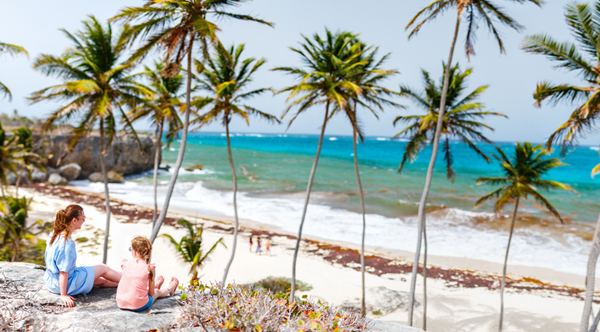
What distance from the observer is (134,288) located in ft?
12.4

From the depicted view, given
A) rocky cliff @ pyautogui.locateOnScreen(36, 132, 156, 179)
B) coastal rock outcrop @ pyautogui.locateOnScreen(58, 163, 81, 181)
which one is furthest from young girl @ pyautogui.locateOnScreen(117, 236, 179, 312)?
coastal rock outcrop @ pyautogui.locateOnScreen(58, 163, 81, 181)

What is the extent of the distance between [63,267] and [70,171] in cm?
3696

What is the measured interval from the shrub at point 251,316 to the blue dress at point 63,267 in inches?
57.0

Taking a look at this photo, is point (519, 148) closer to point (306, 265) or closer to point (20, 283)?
point (306, 265)

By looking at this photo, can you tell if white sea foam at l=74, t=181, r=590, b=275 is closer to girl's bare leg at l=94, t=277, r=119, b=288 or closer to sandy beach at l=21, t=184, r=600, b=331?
sandy beach at l=21, t=184, r=600, b=331

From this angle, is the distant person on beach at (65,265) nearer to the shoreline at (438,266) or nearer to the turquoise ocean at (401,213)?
the turquoise ocean at (401,213)

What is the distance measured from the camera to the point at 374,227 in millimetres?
23859

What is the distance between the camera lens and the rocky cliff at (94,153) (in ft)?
109

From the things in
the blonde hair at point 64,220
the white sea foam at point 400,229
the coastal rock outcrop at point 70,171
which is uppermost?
the blonde hair at point 64,220

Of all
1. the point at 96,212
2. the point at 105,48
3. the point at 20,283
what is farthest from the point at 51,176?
the point at 20,283

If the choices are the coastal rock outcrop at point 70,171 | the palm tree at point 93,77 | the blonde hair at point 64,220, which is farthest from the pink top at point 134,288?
the coastal rock outcrop at point 70,171

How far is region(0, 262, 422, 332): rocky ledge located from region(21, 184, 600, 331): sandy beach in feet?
33.1

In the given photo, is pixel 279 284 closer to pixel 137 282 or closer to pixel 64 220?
pixel 137 282

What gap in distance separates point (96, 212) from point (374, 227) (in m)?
20.1
